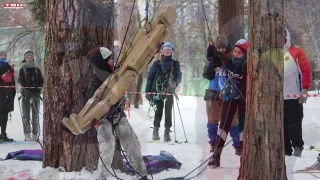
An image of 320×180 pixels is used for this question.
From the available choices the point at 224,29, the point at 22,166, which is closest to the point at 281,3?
the point at 22,166

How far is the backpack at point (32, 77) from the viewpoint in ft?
33.0

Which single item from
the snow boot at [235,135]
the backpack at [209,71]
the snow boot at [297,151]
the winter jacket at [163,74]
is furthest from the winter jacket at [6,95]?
the snow boot at [297,151]

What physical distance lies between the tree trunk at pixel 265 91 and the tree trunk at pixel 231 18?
5359 mm

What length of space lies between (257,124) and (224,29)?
553cm

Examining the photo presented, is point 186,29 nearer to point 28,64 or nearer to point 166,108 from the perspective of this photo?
point 28,64

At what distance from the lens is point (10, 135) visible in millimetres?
11008

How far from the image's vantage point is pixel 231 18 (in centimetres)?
1053

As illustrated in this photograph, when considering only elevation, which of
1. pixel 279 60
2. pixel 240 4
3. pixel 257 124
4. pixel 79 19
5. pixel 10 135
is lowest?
pixel 10 135

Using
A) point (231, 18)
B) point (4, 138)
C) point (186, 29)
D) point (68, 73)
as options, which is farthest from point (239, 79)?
point (186, 29)

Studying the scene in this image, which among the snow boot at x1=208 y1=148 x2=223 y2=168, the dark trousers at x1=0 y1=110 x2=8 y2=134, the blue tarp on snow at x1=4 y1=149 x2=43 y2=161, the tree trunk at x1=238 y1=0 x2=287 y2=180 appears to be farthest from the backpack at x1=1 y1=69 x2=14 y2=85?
the tree trunk at x1=238 y1=0 x2=287 y2=180

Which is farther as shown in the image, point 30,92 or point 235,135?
point 30,92

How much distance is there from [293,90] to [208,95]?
1302mm

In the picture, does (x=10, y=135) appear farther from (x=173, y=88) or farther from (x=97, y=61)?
(x=97, y=61)

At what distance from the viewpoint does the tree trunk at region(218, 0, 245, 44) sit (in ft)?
34.3
